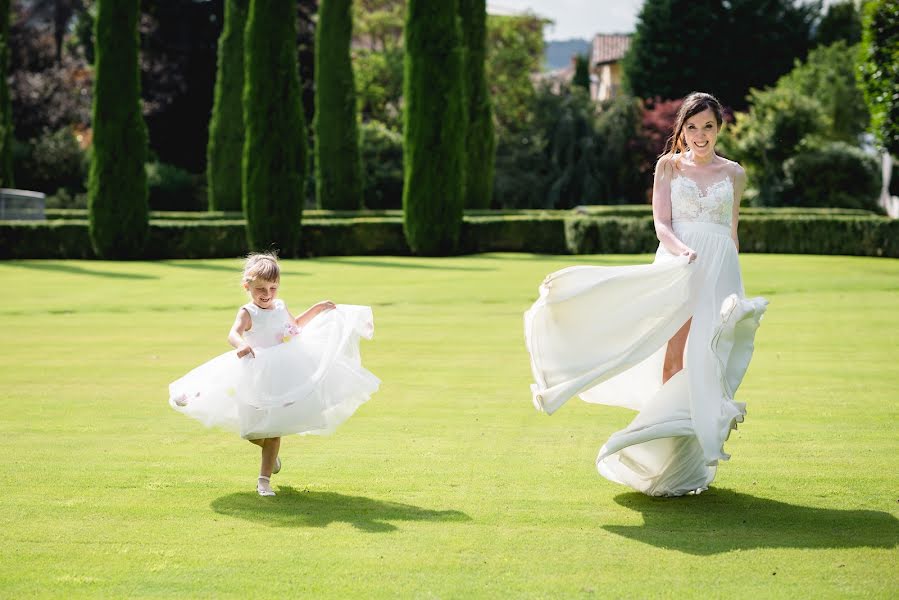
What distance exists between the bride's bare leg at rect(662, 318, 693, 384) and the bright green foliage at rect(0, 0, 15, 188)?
99.8 ft

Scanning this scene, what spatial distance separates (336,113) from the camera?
36938mm

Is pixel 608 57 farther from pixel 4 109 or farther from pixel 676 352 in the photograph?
pixel 676 352

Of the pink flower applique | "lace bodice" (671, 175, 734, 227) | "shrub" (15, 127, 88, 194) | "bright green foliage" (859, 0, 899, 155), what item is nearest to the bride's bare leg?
"lace bodice" (671, 175, 734, 227)

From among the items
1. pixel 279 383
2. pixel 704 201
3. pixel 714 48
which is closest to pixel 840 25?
pixel 714 48

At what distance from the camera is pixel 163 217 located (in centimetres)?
3462

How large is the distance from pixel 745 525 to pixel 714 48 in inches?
1972

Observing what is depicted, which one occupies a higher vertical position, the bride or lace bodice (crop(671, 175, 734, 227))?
lace bodice (crop(671, 175, 734, 227))

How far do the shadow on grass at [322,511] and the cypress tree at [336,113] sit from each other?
31772mm

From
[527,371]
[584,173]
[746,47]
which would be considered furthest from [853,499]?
[746,47]

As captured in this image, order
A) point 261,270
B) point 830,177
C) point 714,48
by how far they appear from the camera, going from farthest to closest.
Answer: point 714,48 → point 830,177 → point 261,270

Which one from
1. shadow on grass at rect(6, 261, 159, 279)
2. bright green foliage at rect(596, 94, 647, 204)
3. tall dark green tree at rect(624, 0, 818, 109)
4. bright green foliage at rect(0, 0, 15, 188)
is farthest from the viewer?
tall dark green tree at rect(624, 0, 818, 109)

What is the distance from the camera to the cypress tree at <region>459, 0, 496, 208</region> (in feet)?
120

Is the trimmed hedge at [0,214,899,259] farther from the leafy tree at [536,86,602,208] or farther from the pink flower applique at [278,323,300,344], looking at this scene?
the pink flower applique at [278,323,300,344]

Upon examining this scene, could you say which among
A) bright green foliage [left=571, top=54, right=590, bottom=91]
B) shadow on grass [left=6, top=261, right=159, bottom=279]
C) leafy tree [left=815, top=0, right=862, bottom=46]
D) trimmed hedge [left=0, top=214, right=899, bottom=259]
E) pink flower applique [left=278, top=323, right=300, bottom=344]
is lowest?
shadow on grass [left=6, top=261, right=159, bottom=279]
